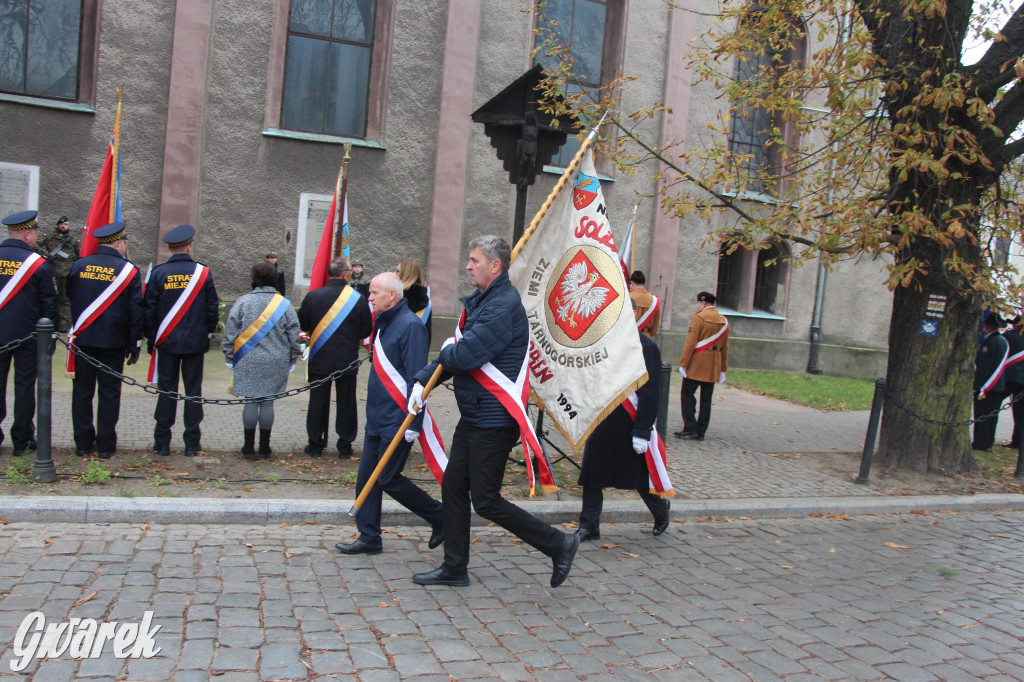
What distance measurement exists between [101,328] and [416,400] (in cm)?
357

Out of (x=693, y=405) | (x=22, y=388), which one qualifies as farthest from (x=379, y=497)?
(x=693, y=405)

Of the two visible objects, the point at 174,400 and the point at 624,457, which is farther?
the point at 174,400

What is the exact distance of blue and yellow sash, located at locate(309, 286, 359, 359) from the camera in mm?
7664

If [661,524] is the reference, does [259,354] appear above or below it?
above

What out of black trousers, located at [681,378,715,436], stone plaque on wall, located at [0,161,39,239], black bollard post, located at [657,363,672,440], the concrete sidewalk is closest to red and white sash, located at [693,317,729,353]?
black trousers, located at [681,378,715,436]

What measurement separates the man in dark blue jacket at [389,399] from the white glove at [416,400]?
0.21 metres

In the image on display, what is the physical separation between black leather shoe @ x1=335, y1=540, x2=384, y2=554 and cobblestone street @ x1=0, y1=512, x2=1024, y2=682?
2.7 inches

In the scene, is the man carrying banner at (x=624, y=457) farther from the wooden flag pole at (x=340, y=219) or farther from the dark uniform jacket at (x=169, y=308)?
the wooden flag pole at (x=340, y=219)

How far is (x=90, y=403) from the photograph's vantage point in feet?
23.1

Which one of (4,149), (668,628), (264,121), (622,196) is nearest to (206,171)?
(264,121)

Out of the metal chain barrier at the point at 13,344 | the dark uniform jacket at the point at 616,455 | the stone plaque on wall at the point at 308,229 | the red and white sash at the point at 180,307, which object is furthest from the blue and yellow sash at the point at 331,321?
the stone plaque on wall at the point at 308,229

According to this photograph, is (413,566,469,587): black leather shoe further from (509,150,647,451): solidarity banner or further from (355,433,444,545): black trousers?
(509,150,647,451): solidarity banner

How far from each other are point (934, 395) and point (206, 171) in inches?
464

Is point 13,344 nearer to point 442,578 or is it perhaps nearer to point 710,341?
point 442,578
